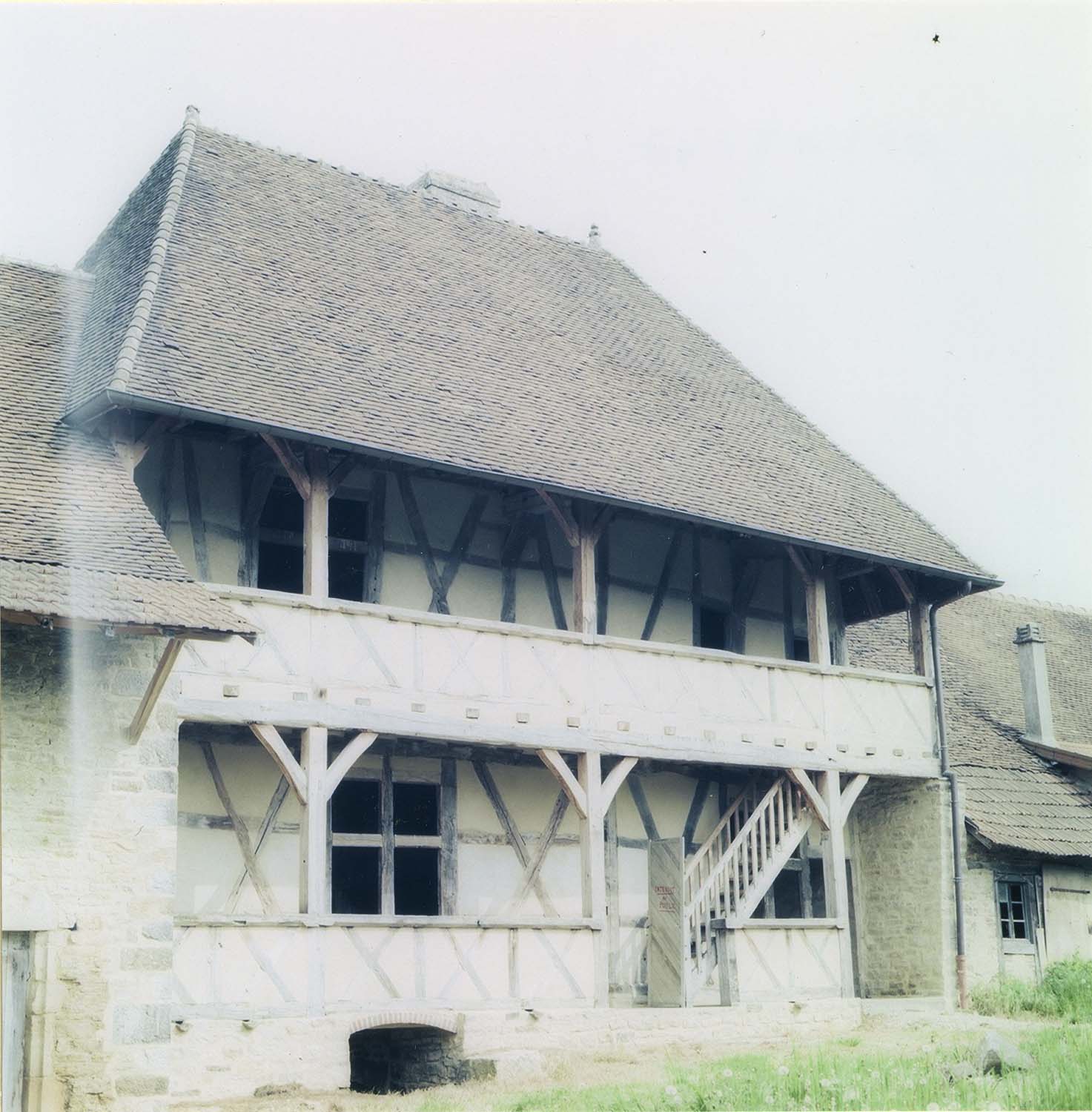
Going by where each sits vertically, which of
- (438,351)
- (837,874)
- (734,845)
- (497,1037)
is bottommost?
(497,1037)

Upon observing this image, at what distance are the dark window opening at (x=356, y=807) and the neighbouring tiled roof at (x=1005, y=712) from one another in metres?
8.36

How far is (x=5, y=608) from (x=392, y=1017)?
5045 millimetres

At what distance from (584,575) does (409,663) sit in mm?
2256

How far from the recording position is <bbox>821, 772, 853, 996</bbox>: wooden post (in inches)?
674

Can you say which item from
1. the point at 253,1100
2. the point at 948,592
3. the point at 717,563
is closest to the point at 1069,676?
the point at 948,592

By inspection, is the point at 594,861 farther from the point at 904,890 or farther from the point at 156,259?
the point at 156,259

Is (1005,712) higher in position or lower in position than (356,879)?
higher

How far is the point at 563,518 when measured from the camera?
15.8 m

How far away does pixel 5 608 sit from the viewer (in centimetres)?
1046

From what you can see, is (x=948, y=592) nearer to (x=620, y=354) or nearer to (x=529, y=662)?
(x=620, y=354)

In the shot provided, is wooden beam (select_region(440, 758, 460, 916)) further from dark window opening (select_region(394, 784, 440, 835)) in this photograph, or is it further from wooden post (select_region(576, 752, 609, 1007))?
wooden post (select_region(576, 752, 609, 1007))

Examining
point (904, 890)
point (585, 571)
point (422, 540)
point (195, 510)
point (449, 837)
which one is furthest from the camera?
point (904, 890)

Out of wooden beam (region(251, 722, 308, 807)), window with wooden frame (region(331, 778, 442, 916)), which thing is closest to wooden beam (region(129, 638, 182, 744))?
wooden beam (region(251, 722, 308, 807))

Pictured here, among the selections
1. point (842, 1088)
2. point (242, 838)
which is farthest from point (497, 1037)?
point (842, 1088)
